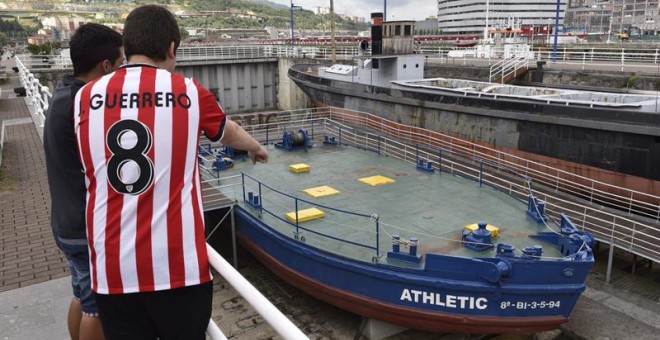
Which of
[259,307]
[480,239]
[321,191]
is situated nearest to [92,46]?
[259,307]

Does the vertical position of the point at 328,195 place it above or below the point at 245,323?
above

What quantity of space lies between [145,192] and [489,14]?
107209 millimetres

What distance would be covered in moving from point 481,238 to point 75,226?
6.55m

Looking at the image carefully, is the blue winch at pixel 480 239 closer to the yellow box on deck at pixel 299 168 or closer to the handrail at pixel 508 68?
the yellow box on deck at pixel 299 168

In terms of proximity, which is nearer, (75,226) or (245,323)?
(75,226)

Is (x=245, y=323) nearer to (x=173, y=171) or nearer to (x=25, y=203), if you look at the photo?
(x=25, y=203)

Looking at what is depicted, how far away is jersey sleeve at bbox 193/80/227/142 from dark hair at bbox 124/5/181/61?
25 centimetres

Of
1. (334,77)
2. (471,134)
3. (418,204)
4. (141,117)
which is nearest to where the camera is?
(141,117)

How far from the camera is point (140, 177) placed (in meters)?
2.13

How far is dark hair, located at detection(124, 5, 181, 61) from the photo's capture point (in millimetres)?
2365

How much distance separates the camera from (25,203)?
Answer: 311 inches

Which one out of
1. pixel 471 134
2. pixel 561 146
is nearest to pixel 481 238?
pixel 561 146

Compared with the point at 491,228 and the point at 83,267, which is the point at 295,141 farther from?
the point at 83,267

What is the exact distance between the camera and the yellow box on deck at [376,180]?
38.4 ft
